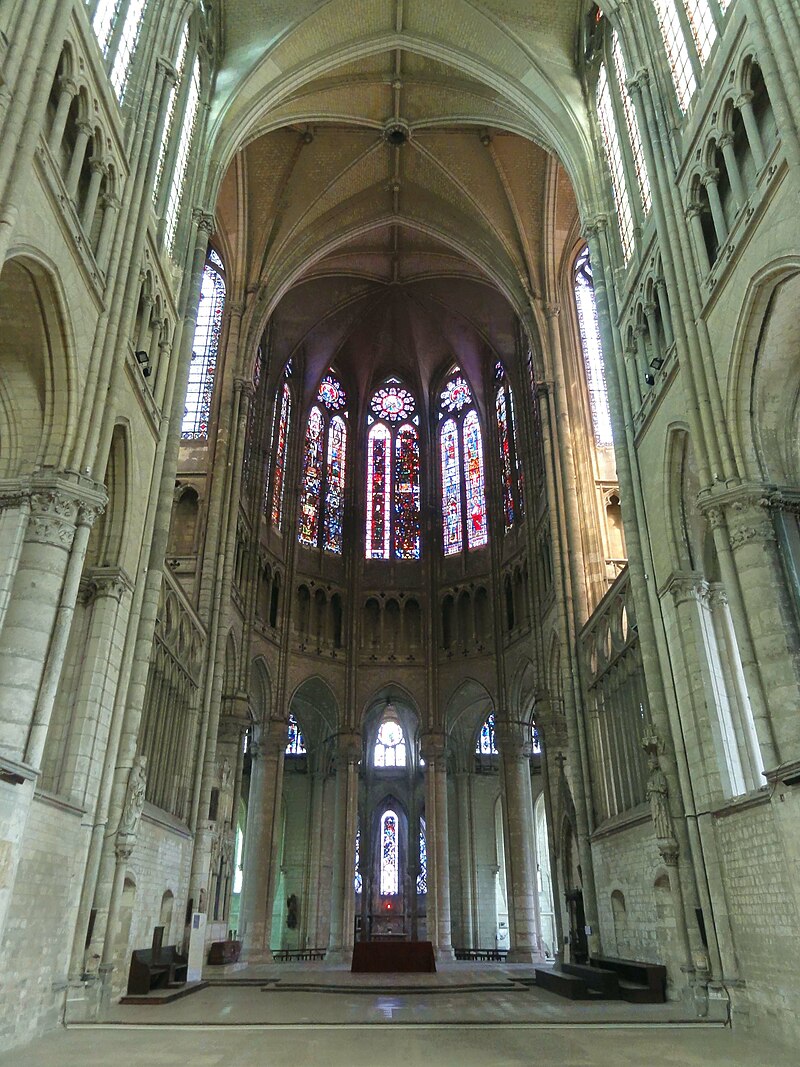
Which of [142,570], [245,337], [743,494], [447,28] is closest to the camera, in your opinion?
[743,494]

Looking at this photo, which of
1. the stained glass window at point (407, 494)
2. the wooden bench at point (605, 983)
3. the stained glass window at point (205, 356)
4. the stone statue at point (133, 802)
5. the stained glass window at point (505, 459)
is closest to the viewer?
the stone statue at point (133, 802)

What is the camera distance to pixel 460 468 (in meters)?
37.6

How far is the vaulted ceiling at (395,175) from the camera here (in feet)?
76.0

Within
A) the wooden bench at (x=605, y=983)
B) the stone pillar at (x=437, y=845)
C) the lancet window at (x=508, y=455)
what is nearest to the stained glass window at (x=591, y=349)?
the lancet window at (x=508, y=455)

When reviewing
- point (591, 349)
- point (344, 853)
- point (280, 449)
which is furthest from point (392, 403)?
point (344, 853)

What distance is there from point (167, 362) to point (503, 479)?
1927 cm

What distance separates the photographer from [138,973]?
15.6m

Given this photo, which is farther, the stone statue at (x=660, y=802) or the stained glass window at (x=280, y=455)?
the stained glass window at (x=280, y=455)

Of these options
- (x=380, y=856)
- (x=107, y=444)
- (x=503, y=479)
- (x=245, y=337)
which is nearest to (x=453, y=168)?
(x=245, y=337)

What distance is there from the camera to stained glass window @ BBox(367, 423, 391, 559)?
37406 millimetres

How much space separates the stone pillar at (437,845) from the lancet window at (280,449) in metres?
11.0

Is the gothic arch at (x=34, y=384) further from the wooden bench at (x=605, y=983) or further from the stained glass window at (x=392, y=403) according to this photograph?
the stained glass window at (x=392, y=403)

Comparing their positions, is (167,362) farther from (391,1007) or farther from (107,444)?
(391,1007)

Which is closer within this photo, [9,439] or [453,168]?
[9,439]
